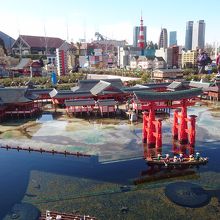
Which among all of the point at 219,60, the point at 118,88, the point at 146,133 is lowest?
the point at 146,133

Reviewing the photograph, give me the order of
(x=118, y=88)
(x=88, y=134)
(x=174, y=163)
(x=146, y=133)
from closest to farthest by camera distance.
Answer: (x=174, y=163)
(x=146, y=133)
(x=88, y=134)
(x=118, y=88)

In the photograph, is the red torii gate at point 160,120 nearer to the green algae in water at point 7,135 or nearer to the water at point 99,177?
the water at point 99,177

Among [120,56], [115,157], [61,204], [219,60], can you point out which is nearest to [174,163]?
[115,157]

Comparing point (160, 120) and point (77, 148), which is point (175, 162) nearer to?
point (160, 120)

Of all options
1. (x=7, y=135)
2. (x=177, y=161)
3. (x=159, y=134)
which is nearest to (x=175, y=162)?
(x=177, y=161)

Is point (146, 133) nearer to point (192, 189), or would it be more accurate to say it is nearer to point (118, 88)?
point (192, 189)
